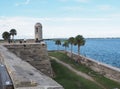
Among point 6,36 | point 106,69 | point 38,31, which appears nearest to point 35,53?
point 38,31

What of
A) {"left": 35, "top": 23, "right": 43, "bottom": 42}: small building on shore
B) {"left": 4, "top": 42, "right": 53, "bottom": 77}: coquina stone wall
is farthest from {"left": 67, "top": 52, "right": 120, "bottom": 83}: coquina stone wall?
{"left": 35, "top": 23, "right": 43, "bottom": 42}: small building on shore

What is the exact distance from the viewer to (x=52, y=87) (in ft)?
18.6

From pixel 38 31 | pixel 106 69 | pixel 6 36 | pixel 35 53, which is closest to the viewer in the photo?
pixel 35 53

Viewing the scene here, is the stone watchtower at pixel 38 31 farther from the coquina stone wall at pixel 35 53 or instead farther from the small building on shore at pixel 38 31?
the coquina stone wall at pixel 35 53

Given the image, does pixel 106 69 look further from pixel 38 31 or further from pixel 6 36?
pixel 6 36

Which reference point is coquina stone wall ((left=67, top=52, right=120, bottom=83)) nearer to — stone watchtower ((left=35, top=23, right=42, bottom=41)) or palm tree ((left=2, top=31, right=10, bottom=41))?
stone watchtower ((left=35, top=23, right=42, bottom=41))

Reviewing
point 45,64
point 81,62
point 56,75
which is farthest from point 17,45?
point 81,62

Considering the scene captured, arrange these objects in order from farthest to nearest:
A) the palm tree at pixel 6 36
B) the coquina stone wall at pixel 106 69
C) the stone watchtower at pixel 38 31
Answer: the palm tree at pixel 6 36, the stone watchtower at pixel 38 31, the coquina stone wall at pixel 106 69

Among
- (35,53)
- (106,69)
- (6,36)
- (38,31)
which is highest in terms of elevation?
(38,31)

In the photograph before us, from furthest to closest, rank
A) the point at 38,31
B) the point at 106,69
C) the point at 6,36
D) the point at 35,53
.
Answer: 1. the point at 6,36
2. the point at 38,31
3. the point at 106,69
4. the point at 35,53

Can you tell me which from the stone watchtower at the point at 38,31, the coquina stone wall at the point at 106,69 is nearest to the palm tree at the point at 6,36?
the coquina stone wall at the point at 106,69

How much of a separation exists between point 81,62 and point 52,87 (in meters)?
38.2

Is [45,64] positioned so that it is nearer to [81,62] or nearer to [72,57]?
[81,62]

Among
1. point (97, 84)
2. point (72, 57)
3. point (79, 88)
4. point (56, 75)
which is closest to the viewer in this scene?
point (79, 88)
